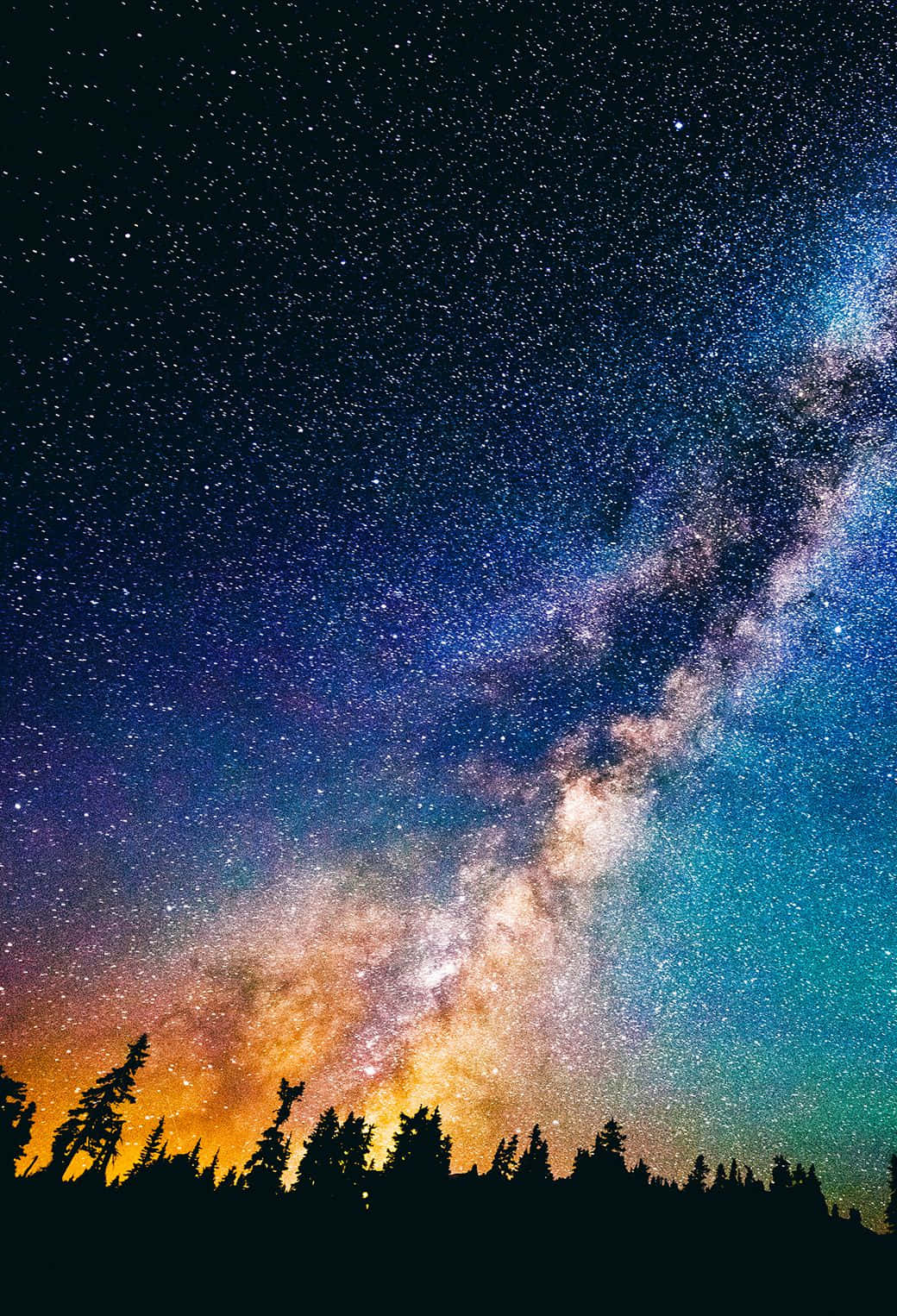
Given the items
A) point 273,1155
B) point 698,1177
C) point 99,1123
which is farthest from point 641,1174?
point 99,1123

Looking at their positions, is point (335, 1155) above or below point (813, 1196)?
below

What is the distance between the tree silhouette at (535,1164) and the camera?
128ft

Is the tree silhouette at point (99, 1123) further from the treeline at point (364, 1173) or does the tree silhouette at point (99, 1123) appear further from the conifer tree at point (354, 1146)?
the conifer tree at point (354, 1146)

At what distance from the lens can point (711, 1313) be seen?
25.9 m

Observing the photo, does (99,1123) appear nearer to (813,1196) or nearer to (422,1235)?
(422,1235)

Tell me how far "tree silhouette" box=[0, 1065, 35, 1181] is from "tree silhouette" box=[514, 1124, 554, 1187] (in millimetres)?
30252

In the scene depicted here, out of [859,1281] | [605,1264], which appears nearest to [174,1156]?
[605,1264]

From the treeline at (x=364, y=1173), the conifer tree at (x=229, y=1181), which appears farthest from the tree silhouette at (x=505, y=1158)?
the conifer tree at (x=229, y=1181)

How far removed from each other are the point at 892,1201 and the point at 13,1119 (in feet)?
198

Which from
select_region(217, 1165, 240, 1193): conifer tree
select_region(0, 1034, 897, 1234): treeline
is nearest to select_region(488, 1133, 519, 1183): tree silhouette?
select_region(0, 1034, 897, 1234): treeline

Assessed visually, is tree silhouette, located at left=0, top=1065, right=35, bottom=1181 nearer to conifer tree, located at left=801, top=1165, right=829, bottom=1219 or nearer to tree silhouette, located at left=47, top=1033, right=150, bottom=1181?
tree silhouette, located at left=47, top=1033, right=150, bottom=1181

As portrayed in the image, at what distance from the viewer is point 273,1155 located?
144 feet

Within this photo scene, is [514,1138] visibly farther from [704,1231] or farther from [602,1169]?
[704,1231]

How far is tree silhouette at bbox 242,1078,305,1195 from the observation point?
38.6 m
